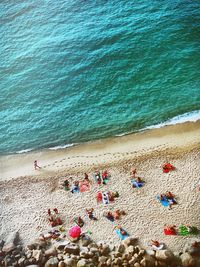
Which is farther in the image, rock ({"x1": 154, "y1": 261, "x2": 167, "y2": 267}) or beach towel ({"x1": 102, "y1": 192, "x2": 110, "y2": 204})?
beach towel ({"x1": 102, "y1": 192, "x2": 110, "y2": 204})

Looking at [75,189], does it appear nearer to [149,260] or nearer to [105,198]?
[105,198]

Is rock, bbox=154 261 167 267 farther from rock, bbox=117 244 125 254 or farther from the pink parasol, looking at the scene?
the pink parasol

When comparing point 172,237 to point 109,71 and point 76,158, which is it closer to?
point 76,158

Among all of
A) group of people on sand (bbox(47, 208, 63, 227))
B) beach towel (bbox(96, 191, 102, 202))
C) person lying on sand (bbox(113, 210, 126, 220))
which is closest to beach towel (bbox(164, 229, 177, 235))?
person lying on sand (bbox(113, 210, 126, 220))

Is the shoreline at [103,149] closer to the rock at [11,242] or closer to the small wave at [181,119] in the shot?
the small wave at [181,119]

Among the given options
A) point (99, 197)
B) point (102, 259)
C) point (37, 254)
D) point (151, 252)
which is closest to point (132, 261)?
point (151, 252)

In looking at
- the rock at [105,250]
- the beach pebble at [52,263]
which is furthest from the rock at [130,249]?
the beach pebble at [52,263]
